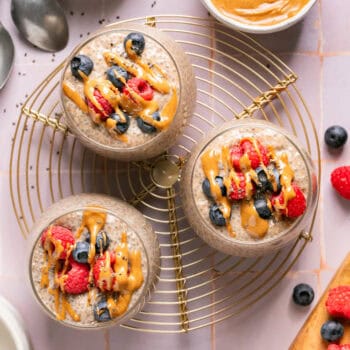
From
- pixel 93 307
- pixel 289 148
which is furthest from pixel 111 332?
pixel 289 148

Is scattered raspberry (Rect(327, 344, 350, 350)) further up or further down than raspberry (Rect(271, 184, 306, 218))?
further down

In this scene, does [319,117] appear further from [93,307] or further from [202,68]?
[93,307]

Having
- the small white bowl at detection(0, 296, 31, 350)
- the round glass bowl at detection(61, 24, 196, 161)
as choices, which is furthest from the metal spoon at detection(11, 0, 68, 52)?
the small white bowl at detection(0, 296, 31, 350)

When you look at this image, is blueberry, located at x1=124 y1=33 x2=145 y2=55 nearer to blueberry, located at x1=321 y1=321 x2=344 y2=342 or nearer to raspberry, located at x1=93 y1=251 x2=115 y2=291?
raspberry, located at x1=93 y1=251 x2=115 y2=291

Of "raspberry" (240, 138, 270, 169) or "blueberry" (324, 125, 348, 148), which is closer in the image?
"raspberry" (240, 138, 270, 169)

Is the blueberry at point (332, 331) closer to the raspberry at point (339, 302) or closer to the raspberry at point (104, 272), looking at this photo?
the raspberry at point (339, 302)

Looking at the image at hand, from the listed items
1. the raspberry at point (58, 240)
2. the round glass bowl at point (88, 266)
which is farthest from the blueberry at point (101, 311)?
the raspberry at point (58, 240)

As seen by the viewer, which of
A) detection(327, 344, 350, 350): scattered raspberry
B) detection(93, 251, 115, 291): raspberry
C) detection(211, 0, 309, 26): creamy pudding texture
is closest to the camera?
detection(93, 251, 115, 291): raspberry

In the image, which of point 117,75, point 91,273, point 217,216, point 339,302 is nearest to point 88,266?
point 91,273
